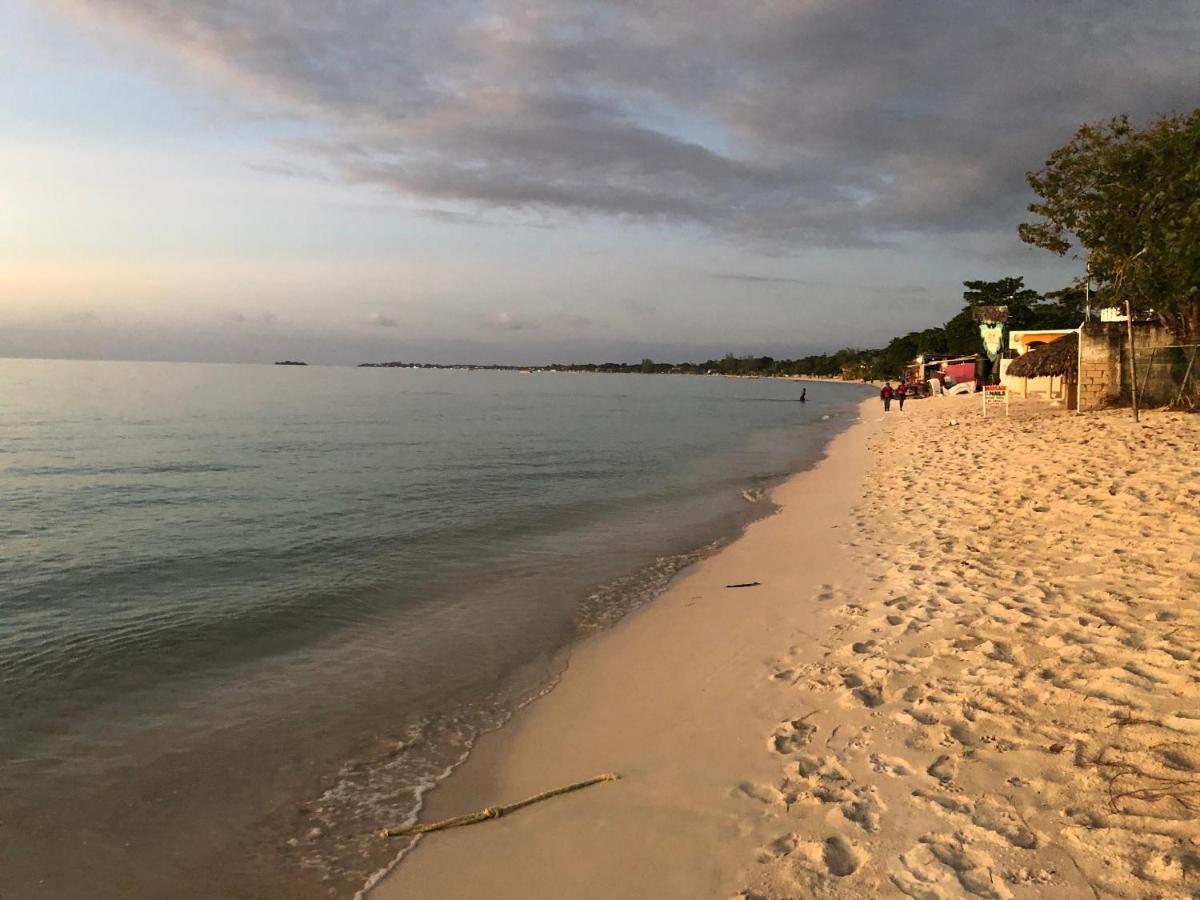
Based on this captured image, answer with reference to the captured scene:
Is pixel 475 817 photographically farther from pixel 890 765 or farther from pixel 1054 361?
pixel 1054 361

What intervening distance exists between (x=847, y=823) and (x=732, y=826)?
651 mm

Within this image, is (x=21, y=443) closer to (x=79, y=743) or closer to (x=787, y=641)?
(x=79, y=743)

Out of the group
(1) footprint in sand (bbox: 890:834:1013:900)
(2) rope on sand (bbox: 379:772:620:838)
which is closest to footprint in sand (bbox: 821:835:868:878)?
(1) footprint in sand (bbox: 890:834:1013:900)

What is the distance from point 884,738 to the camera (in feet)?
16.2

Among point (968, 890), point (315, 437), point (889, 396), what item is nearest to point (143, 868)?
point (968, 890)

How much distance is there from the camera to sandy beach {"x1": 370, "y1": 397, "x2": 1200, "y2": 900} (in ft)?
12.3

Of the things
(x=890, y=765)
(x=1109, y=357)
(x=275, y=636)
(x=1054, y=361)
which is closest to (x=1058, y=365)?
(x=1054, y=361)

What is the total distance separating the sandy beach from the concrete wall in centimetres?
1508

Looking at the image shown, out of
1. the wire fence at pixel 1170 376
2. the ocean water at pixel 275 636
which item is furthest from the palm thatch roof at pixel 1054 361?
the ocean water at pixel 275 636

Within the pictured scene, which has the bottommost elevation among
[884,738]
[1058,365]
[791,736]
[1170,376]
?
[791,736]

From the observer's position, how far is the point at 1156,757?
420cm

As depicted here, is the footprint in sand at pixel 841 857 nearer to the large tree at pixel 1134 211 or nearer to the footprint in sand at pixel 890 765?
the footprint in sand at pixel 890 765

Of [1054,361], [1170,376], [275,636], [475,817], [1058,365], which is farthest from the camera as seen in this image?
[1054,361]

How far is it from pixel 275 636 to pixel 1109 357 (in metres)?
25.1
